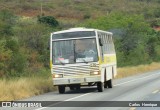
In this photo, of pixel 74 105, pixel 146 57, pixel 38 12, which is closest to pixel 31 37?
pixel 74 105

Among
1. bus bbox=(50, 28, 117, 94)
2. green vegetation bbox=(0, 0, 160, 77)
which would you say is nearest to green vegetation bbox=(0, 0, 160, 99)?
green vegetation bbox=(0, 0, 160, 77)

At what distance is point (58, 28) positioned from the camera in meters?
71.5

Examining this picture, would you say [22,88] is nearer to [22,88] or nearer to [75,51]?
[22,88]

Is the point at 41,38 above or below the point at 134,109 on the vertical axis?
above

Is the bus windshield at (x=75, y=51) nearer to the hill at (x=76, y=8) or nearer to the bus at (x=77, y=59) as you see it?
the bus at (x=77, y=59)

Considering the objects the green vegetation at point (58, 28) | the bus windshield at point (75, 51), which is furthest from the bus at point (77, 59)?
the green vegetation at point (58, 28)

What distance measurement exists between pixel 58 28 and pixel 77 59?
48.7 m

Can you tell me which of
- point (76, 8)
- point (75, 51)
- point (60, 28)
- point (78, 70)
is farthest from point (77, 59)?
point (76, 8)

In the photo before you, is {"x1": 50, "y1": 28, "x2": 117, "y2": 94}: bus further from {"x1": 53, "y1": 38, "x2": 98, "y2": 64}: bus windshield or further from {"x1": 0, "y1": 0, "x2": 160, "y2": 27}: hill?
{"x1": 0, "y1": 0, "x2": 160, "y2": 27}: hill

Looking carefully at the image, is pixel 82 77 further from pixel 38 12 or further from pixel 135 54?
pixel 38 12

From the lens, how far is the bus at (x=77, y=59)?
22.8 meters

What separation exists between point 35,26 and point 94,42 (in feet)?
65.1

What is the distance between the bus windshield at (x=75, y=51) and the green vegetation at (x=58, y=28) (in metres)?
6.04

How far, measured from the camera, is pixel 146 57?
70.7 metres
